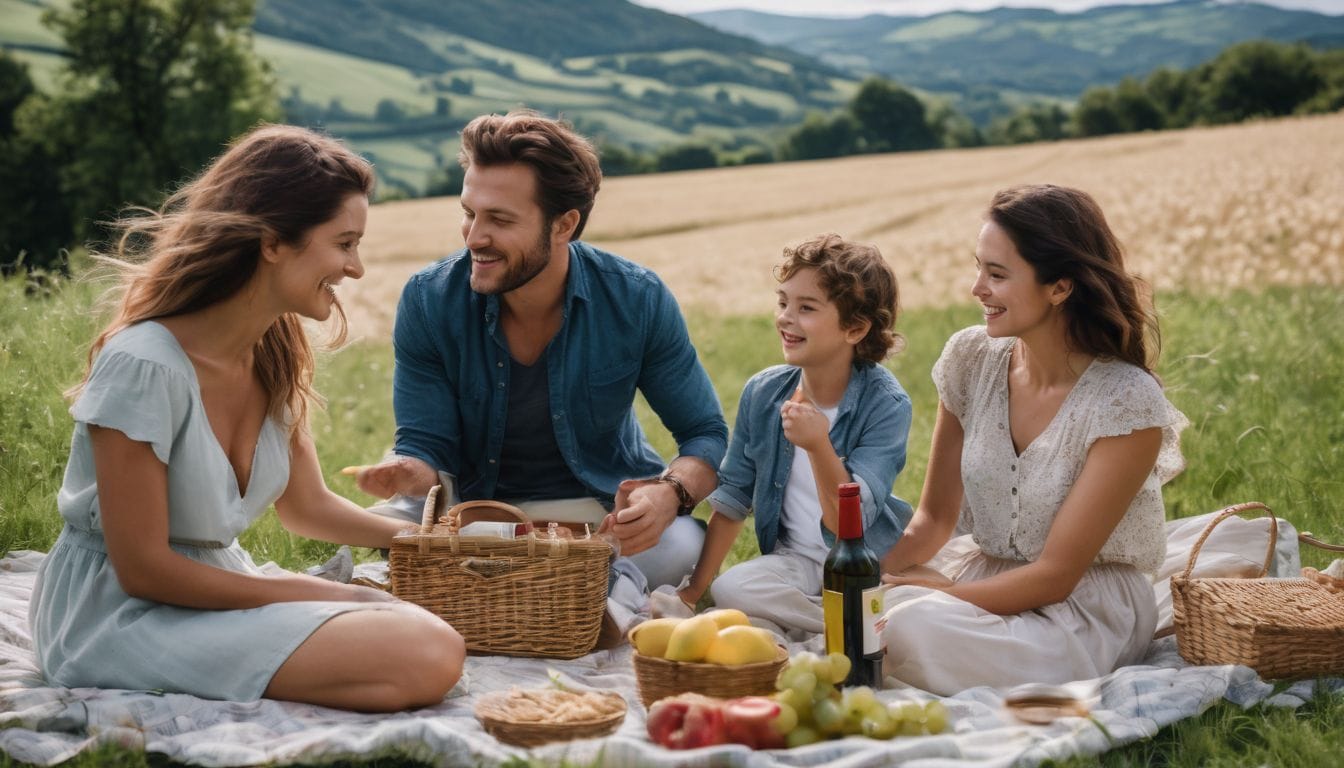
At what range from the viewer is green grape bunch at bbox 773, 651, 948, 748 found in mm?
3670

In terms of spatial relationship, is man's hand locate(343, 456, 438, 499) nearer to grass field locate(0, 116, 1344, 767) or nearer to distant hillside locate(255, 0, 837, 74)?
grass field locate(0, 116, 1344, 767)

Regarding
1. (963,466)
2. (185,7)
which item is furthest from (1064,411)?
(185,7)

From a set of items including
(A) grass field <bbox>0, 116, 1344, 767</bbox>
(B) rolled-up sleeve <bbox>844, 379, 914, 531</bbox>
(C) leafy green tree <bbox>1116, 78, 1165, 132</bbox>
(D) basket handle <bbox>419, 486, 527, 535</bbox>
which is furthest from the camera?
(C) leafy green tree <bbox>1116, 78, 1165, 132</bbox>

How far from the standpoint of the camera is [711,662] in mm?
3977

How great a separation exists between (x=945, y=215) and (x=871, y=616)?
→ 975 inches

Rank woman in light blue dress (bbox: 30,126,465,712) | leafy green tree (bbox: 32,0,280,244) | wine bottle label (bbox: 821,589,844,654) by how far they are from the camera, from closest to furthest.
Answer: woman in light blue dress (bbox: 30,126,465,712) < wine bottle label (bbox: 821,589,844,654) < leafy green tree (bbox: 32,0,280,244)

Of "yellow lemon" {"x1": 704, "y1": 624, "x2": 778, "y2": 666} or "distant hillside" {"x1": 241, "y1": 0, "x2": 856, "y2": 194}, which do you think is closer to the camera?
"yellow lemon" {"x1": 704, "y1": 624, "x2": 778, "y2": 666}

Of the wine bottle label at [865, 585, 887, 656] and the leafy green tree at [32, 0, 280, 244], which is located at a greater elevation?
the leafy green tree at [32, 0, 280, 244]

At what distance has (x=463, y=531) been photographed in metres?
4.62

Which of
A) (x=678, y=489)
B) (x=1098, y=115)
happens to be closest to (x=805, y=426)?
(x=678, y=489)

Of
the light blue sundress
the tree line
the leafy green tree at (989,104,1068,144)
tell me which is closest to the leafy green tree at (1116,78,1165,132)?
the leafy green tree at (989,104,1068,144)

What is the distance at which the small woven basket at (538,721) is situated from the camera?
3.66 meters

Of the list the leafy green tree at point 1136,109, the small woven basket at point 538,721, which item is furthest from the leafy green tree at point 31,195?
the leafy green tree at point 1136,109

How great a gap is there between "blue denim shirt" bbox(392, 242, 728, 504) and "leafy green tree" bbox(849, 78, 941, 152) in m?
77.5
